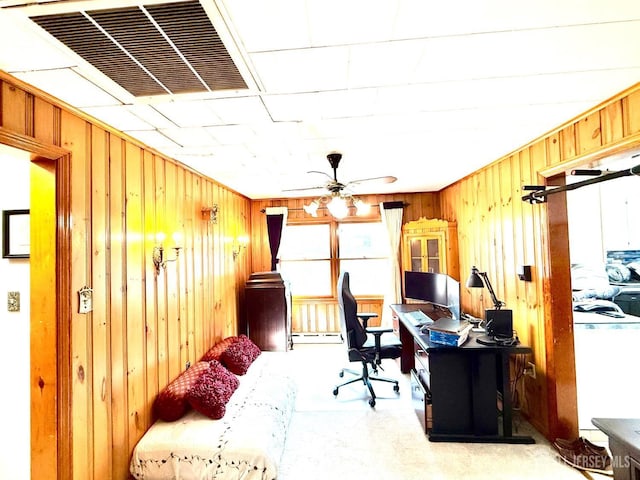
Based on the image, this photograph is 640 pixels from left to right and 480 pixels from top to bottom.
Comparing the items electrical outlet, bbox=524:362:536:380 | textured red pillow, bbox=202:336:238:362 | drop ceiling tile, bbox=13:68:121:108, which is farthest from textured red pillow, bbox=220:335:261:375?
electrical outlet, bbox=524:362:536:380

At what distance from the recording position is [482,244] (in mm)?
3576

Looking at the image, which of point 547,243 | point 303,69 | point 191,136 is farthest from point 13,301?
point 547,243

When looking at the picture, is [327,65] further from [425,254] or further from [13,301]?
[425,254]

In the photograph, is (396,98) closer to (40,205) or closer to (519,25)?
(519,25)

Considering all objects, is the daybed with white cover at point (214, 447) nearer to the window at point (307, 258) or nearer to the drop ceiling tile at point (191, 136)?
the drop ceiling tile at point (191, 136)

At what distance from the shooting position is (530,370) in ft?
8.86

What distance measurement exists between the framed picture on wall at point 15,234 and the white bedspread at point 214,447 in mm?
1484

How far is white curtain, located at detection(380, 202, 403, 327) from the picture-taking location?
4961 millimetres

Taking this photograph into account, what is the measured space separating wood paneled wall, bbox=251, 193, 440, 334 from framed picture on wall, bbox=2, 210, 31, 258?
3423 millimetres

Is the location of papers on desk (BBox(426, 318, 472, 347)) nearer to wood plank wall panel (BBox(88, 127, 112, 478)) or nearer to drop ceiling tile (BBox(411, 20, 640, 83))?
drop ceiling tile (BBox(411, 20, 640, 83))

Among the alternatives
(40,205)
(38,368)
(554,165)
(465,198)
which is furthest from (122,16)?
(465,198)

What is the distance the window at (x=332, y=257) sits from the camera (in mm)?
5309

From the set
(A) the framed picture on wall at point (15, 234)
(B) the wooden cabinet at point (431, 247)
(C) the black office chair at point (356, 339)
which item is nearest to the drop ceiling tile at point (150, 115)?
(A) the framed picture on wall at point (15, 234)

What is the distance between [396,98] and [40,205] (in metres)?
2.02
